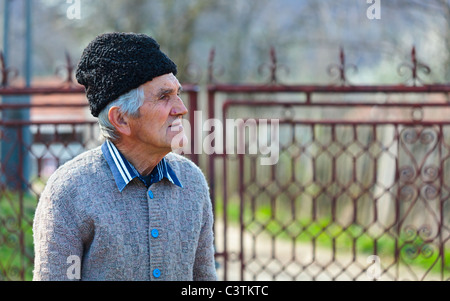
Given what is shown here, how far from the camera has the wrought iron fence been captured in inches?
148

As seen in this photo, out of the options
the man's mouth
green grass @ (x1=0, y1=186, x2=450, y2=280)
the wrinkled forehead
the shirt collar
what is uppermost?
the wrinkled forehead

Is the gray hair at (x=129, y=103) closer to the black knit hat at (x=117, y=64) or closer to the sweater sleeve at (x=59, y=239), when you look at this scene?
the black knit hat at (x=117, y=64)

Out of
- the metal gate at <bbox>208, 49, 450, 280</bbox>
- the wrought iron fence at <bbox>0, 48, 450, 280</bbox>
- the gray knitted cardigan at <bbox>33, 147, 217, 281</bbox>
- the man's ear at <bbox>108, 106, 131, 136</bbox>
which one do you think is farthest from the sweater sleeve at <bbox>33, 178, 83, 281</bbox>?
the wrought iron fence at <bbox>0, 48, 450, 280</bbox>

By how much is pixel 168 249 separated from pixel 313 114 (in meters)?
9.41

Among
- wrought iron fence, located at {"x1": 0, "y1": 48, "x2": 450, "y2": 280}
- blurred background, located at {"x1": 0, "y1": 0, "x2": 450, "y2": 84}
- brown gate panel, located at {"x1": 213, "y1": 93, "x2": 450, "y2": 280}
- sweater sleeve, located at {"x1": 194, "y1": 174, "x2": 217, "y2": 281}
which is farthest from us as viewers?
blurred background, located at {"x1": 0, "y1": 0, "x2": 450, "y2": 84}

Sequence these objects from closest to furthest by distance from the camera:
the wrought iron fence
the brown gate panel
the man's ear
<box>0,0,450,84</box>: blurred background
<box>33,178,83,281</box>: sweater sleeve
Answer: <box>33,178,83,281</box>: sweater sleeve < the man's ear < the wrought iron fence < the brown gate panel < <box>0,0,450,84</box>: blurred background

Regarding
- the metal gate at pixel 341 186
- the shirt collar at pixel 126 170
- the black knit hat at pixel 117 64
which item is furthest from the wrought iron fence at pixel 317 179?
the black knit hat at pixel 117 64

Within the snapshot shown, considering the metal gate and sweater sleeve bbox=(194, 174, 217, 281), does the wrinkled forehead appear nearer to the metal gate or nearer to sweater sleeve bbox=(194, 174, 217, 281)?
sweater sleeve bbox=(194, 174, 217, 281)

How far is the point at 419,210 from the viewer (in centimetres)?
644

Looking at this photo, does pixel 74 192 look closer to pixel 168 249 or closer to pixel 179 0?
pixel 168 249

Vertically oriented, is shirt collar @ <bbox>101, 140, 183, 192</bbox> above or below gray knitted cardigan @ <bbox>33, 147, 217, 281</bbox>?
above

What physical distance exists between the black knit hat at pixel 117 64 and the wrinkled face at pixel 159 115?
0.04 meters

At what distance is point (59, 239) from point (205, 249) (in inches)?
20.9

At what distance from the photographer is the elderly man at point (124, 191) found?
204 cm
